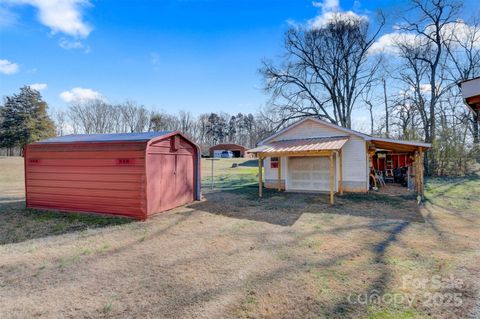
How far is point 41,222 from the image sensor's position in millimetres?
6883

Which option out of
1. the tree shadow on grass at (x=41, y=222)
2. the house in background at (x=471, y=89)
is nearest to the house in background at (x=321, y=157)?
the tree shadow on grass at (x=41, y=222)

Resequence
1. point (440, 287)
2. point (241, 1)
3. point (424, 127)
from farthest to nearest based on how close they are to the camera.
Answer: point (424, 127) → point (241, 1) → point (440, 287)

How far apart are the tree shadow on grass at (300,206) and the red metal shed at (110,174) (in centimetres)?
163

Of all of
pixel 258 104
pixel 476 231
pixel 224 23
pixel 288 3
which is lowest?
pixel 476 231

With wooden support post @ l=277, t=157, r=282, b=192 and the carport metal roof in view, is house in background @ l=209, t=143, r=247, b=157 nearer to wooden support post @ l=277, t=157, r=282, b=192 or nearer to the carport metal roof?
wooden support post @ l=277, t=157, r=282, b=192

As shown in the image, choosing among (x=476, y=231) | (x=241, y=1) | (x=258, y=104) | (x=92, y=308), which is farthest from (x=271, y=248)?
(x=258, y=104)

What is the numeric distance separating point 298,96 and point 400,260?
2027 cm

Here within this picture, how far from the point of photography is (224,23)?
514 inches

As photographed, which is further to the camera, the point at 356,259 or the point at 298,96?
the point at 298,96

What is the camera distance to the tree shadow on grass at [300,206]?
7.47 m

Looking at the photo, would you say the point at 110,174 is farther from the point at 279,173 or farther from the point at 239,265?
the point at 279,173

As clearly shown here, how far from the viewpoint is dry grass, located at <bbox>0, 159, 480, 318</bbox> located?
2982 mm

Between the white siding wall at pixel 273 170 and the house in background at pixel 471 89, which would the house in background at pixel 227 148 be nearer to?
the white siding wall at pixel 273 170

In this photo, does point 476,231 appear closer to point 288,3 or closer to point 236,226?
point 236,226
